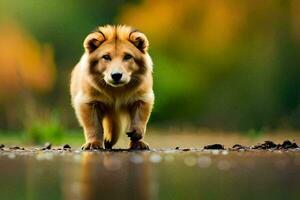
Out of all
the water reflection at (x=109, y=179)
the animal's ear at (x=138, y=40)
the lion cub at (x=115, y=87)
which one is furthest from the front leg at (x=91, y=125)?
the water reflection at (x=109, y=179)

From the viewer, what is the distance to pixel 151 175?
4.86 m

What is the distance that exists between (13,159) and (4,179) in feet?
5.08

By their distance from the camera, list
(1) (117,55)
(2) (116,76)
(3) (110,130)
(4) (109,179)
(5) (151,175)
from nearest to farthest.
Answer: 1. (4) (109,179)
2. (5) (151,175)
3. (2) (116,76)
4. (1) (117,55)
5. (3) (110,130)

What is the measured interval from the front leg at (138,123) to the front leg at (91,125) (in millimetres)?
221

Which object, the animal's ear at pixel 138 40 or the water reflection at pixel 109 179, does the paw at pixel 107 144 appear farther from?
the water reflection at pixel 109 179

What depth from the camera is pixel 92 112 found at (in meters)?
7.06

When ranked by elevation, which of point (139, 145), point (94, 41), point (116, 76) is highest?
point (94, 41)

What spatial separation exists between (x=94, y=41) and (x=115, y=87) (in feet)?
1.17

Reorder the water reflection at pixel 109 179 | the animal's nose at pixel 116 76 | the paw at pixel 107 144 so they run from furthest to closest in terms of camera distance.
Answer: the paw at pixel 107 144 → the animal's nose at pixel 116 76 → the water reflection at pixel 109 179

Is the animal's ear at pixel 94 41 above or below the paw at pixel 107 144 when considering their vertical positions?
above

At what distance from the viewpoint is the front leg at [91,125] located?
6.99 meters

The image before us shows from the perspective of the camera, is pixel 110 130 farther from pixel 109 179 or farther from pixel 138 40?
pixel 109 179

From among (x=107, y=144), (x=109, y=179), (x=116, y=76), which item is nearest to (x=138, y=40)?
(x=116, y=76)

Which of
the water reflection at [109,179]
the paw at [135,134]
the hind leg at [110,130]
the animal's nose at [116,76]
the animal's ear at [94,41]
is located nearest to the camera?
the water reflection at [109,179]
